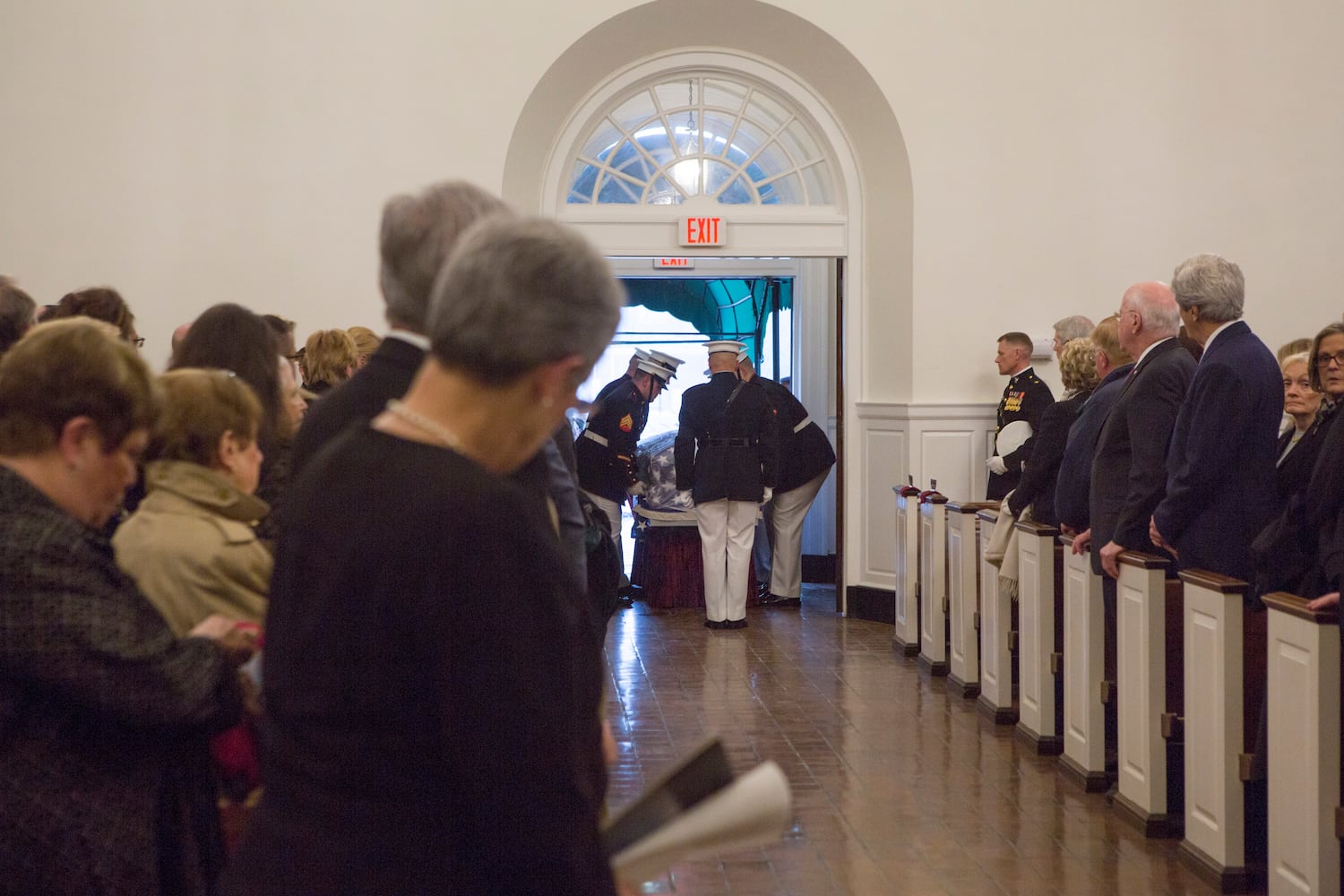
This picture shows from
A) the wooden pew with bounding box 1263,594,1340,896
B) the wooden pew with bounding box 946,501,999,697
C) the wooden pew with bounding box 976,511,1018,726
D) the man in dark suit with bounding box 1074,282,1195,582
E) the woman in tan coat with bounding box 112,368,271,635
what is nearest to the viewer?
the woman in tan coat with bounding box 112,368,271,635

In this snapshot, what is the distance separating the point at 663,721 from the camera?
6355mm

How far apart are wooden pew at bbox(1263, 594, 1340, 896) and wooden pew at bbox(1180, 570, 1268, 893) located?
0.27 metres

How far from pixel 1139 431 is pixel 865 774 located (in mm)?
1705

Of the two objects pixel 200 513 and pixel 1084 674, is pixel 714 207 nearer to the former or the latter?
pixel 1084 674

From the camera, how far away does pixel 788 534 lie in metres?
10.1

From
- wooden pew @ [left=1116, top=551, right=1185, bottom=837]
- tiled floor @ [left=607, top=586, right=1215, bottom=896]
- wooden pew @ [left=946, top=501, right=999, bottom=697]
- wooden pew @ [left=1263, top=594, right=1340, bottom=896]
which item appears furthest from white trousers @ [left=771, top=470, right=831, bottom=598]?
wooden pew @ [left=1263, top=594, right=1340, bottom=896]

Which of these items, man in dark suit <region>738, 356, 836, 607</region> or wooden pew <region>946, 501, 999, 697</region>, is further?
man in dark suit <region>738, 356, 836, 607</region>

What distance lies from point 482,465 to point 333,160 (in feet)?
27.2

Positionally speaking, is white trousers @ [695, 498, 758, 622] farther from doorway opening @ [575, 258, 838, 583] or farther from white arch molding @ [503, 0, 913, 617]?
white arch molding @ [503, 0, 913, 617]

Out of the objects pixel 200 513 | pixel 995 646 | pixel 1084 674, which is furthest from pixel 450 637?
pixel 995 646

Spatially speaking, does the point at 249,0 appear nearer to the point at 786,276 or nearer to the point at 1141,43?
the point at 786,276

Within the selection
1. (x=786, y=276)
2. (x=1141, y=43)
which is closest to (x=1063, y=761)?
(x=1141, y=43)

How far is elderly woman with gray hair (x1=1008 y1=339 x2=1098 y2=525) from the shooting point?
6188 mm

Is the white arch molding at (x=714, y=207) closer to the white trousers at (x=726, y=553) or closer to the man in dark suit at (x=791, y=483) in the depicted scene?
the man in dark suit at (x=791, y=483)
